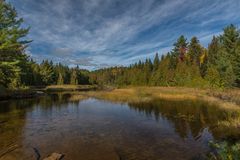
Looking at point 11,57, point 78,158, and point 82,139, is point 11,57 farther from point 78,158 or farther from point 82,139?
point 78,158

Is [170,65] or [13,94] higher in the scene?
[170,65]

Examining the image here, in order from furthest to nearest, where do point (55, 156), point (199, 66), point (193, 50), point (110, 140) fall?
point (193, 50) < point (199, 66) < point (110, 140) < point (55, 156)

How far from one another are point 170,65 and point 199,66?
15.8 metres

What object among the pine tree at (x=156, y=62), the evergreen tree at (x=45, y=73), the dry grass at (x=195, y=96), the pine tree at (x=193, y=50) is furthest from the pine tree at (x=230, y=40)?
the evergreen tree at (x=45, y=73)

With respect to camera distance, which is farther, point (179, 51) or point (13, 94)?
point (179, 51)

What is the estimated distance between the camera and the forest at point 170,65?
2129 cm

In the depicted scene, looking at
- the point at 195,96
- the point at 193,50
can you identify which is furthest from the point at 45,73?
the point at 195,96

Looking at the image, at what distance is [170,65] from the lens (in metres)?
84.6

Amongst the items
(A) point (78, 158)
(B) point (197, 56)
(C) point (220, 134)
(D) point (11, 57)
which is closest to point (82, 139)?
(A) point (78, 158)

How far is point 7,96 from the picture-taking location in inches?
1372

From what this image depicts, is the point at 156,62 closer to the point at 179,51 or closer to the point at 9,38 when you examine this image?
the point at 179,51

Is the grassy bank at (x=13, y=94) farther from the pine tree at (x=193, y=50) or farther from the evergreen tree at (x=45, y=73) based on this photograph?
the pine tree at (x=193, y=50)

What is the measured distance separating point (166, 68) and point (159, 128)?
231 feet

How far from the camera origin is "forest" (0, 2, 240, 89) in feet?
69.9
